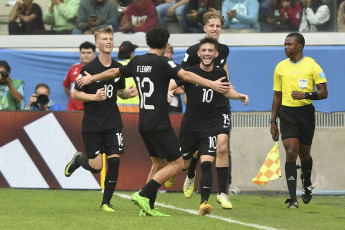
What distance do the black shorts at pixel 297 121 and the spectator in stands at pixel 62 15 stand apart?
7.11 metres

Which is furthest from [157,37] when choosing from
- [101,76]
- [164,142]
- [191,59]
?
[191,59]

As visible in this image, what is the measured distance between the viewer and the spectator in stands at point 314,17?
1738cm

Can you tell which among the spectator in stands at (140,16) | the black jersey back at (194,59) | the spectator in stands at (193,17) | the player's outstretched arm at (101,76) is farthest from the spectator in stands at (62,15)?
the player's outstretched arm at (101,76)

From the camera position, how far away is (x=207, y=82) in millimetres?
9539

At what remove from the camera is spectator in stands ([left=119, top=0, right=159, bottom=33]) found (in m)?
17.9

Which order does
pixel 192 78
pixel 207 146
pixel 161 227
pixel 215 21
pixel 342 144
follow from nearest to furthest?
pixel 161 227 < pixel 192 78 < pixel 207 146 < pixel 215 21 < pixel 342 144

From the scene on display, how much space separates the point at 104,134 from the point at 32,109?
4.79 m

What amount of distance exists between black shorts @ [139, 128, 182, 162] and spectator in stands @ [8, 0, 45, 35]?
9.17 m

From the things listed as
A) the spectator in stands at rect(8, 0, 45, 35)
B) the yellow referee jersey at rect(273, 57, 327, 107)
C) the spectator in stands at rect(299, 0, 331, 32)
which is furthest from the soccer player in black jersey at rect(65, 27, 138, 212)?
the spectator in stands at rect(8, 0, 45, 35)

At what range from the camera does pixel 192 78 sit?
968 centimetres

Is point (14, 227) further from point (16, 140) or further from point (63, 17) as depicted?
point (63, 17)

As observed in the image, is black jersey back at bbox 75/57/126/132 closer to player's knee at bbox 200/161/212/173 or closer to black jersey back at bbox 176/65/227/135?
black jersey back at bbox 176/65/227/135

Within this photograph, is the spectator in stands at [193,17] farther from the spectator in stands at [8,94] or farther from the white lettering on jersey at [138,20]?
the spectator in stands at [8,94]

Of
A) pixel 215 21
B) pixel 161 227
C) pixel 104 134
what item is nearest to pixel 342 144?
pixel 215 21
